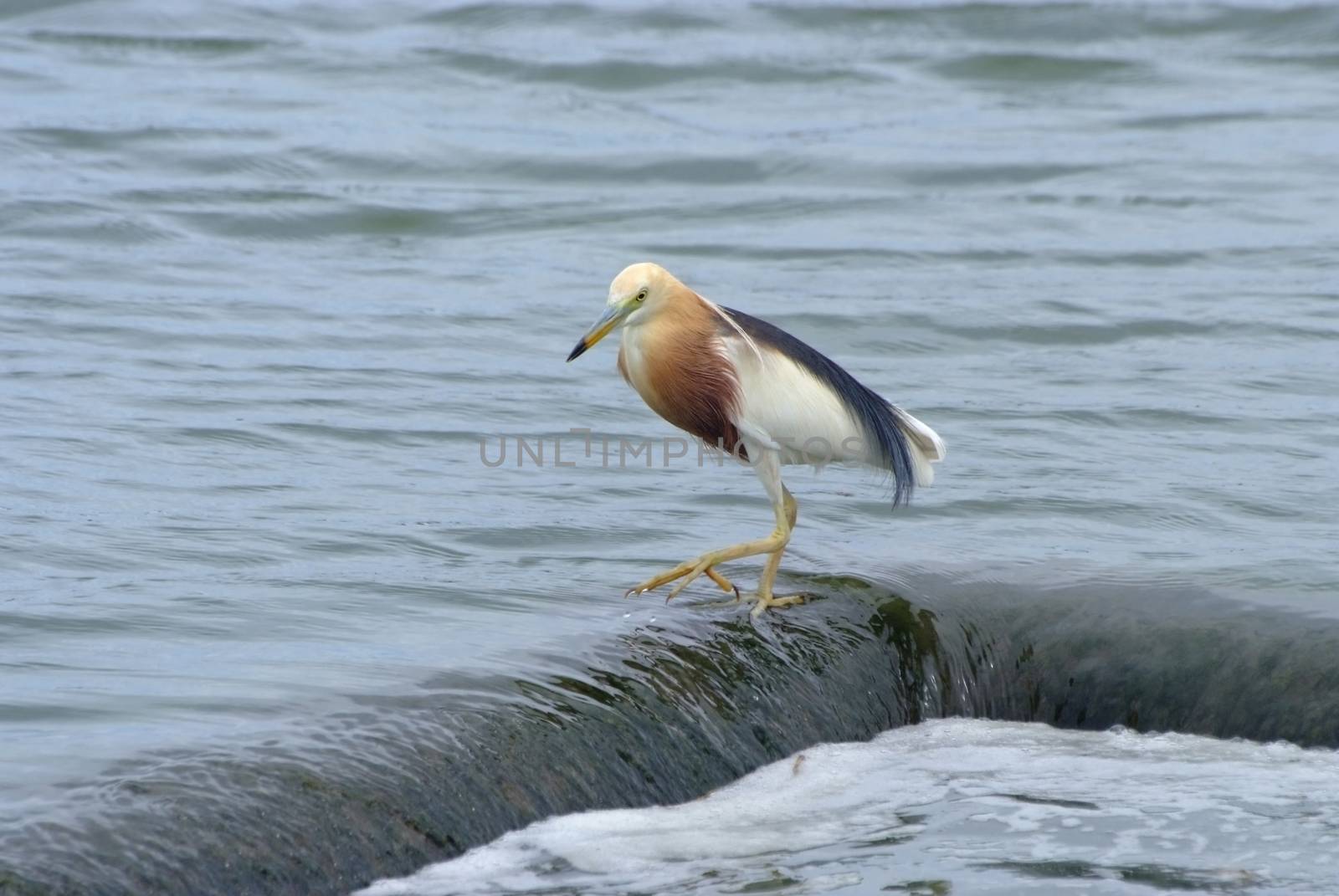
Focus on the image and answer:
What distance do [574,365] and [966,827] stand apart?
19.8ft

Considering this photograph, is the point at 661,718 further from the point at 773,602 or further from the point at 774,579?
the point at 774,579

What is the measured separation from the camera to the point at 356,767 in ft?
15.1

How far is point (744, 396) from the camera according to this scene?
577cm

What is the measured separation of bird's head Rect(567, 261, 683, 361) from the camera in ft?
18.5

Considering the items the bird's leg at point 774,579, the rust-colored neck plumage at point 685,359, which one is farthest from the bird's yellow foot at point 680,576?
the rust-colored neck plumage at point 685,359

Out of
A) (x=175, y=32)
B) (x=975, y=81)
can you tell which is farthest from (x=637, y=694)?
(x=175, y=32)

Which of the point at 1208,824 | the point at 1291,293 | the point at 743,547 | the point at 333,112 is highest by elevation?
the point at 333,112

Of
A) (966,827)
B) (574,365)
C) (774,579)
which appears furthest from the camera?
(574,365)

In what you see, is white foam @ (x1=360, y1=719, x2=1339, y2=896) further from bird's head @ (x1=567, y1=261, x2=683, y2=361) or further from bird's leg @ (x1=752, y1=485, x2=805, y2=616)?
bird's head @ (x1=567, y1=261, x2=683, y2=361)

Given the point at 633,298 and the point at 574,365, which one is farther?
the point at 574,365

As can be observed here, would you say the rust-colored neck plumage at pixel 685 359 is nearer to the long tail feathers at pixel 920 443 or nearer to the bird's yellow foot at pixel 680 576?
the bird's yellow foot at pixel 680 576

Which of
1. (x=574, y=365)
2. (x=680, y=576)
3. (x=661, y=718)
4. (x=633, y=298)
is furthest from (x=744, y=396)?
(x=574, y=365)

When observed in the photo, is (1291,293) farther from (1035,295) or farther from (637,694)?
(637,694)

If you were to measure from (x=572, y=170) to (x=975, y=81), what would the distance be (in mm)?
5060
